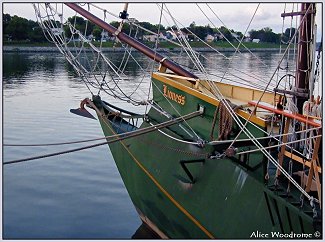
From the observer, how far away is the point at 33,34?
143 feet

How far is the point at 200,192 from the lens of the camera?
23.9 feet

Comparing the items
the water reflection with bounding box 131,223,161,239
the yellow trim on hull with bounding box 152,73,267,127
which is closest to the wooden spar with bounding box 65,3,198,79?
the yellow trim on hull with bounding box 152,73,267,127

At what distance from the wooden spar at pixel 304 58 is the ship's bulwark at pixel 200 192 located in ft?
3.38

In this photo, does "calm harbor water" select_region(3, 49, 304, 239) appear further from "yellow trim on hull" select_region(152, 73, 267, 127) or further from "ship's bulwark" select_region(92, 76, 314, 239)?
"yellow trim on hull" select_region(152, 73, 267, 127)

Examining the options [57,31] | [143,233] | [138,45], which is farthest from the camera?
[57,31]

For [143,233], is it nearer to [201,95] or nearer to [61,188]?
[61,188]

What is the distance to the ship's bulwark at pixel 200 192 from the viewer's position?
20.0 ft

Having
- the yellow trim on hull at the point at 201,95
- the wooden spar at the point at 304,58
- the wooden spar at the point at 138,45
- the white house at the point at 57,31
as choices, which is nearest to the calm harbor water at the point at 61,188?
the wooden spar at the point at 138,45

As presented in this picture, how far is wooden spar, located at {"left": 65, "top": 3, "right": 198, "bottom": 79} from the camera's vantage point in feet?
29.8

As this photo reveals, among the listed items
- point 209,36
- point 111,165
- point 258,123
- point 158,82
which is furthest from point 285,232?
point 209,36

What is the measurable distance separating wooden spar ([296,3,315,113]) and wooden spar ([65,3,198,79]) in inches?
98.4

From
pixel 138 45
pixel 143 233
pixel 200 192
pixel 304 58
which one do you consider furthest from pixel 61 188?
pixel 304 58

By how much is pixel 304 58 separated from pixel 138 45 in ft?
11.7

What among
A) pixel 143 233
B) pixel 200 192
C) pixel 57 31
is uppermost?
pixel 57 31
